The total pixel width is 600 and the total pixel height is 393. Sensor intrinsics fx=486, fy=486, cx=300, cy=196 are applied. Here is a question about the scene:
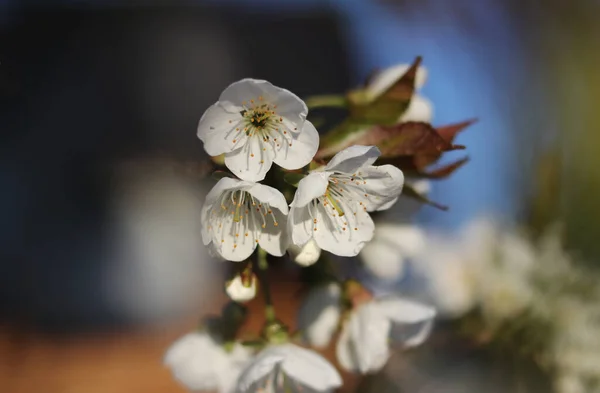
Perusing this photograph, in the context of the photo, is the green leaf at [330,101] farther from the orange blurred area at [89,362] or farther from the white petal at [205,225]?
the orange blurred area at [89,362]

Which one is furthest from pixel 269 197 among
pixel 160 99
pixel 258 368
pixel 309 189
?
pixel 160 99

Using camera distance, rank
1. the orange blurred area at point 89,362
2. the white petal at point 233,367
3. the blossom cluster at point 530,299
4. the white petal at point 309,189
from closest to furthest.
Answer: the white petal at point 309,189
the white petal at point 233,367
the blossom cluster at point 530,299
the orange blurred area at point 89,362

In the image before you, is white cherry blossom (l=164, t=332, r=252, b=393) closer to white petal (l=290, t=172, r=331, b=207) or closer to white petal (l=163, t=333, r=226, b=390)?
white petal (l=163, t=333, r=226, b=390)

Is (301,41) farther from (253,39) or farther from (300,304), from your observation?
(300,304)

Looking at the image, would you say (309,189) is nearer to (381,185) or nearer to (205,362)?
(381,185)

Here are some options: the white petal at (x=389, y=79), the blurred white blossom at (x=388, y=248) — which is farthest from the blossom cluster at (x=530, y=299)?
the white petal at (x=389, y=79)

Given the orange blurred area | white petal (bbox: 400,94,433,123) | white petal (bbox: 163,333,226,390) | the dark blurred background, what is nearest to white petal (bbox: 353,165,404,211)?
white petal (bbox: 400,94,433,123)

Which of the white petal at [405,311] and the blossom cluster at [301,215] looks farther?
the white petal at [405,311]
